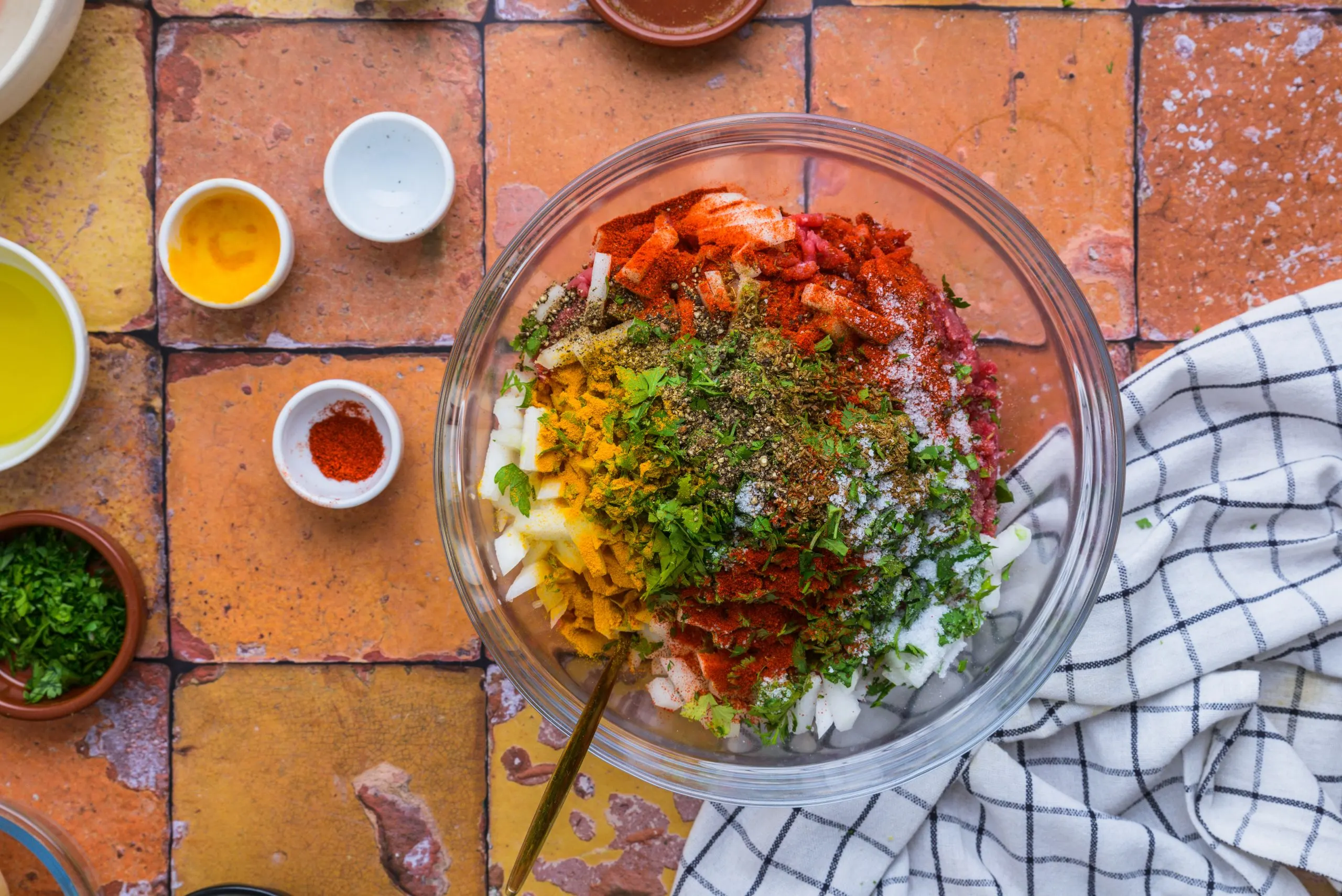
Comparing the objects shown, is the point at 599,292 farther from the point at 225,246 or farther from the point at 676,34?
the point at 225,246

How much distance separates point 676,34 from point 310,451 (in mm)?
1064

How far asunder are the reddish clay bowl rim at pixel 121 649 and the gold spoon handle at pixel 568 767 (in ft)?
2.87

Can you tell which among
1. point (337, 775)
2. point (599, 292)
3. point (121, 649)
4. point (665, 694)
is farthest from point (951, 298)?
point (121, 649)

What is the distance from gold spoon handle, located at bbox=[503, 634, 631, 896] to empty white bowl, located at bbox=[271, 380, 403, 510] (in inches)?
23.0

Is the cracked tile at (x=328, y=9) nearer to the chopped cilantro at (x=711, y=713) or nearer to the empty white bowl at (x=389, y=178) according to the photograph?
the empty white bowl at (x=389, y=178)

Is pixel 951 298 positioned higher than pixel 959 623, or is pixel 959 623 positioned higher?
pixel 951 298

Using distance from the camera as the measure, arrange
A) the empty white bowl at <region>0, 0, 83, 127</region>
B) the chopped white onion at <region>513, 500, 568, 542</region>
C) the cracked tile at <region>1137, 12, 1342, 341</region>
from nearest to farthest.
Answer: the chopped white onion at <region>513, 500, 568, 542</region> < the empty white bowl at <region>0, 0, 83, 127</region> < the cracked tile at <region>1137, 12, 1342, 341</region>

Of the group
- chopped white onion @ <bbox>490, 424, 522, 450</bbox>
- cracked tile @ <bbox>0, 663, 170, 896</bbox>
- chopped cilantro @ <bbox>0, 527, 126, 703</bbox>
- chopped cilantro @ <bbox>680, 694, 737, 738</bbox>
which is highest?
Answer: chopped white onion @ <bbox>490, 424, 522, 450</bbox>

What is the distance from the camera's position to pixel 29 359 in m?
1.82

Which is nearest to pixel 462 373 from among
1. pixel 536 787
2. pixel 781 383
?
pixel 781 383

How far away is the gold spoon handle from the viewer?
57.6 inches

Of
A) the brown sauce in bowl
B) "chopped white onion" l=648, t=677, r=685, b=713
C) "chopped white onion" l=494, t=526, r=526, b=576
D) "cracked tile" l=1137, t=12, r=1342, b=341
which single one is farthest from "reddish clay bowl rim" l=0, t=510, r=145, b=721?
"cracked tile" l=1137, t=12, r=1342, b=341

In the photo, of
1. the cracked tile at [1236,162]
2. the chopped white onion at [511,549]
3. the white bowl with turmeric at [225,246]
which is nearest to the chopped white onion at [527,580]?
the chopped white onion at [511,549]

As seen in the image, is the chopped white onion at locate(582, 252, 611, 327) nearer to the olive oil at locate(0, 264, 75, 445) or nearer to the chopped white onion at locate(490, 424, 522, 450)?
the chopped white onion at locate(490, 424, 522, 450)
